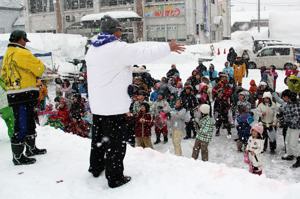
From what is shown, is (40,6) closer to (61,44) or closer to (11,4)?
(11,4)

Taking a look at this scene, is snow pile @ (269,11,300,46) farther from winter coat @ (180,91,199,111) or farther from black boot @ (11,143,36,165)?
black boot @ (11,143,36,165)

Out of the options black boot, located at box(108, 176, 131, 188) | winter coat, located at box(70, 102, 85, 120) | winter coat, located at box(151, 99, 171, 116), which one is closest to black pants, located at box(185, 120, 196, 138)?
winter coat, located at box(151, 99, 171, 116)

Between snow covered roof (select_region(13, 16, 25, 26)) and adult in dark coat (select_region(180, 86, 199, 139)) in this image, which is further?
snow covered roof (select_region(13, 16, 25, 26))

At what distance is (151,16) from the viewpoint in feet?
106

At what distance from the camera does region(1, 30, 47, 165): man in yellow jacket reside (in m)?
4.18

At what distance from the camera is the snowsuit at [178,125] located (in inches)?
350

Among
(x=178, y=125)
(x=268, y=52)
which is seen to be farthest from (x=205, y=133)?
(x=268, y=52)

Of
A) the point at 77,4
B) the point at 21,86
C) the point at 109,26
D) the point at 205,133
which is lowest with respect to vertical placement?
the point at 205,133

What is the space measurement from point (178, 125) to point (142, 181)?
5484mm

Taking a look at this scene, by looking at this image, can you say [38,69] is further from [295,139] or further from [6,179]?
[295,139]

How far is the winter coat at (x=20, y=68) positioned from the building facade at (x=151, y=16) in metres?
27.4

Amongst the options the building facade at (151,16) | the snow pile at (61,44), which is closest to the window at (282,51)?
the building facade at (151,16)

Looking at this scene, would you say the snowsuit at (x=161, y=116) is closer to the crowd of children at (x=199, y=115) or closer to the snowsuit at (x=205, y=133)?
the crowd of children at (x=199, y=115)

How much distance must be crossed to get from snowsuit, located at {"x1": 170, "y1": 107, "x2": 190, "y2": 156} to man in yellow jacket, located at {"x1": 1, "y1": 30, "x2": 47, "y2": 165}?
4901 mm
